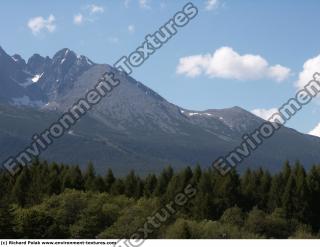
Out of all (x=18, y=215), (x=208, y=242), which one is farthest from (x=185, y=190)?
(x=208, y=242)

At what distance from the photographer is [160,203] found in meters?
67.1

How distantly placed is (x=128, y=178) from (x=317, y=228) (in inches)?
1063

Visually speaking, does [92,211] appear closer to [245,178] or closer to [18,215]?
[18,215]

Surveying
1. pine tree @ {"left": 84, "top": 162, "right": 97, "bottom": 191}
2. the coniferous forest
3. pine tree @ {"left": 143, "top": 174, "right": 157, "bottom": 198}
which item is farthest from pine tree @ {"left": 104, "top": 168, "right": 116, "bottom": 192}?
pine tree @ {"left": 143, "top": 174, "right": 157, "bottom": 198}

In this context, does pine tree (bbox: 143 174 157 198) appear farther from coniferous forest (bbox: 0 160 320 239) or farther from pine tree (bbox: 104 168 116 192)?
pine tree (bbox: 104 168 116 192)

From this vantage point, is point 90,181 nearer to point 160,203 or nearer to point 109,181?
point 109,181

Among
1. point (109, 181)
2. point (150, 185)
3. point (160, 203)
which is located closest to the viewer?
point (160, 203)

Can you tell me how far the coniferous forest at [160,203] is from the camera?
→ 54.3m

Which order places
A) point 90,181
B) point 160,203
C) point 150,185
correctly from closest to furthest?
point 160,203 → point 90,181 → point 150,185

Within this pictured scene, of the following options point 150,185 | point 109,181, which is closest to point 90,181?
point 109,181

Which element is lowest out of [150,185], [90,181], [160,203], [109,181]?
[160,203]

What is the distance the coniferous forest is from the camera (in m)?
54.3

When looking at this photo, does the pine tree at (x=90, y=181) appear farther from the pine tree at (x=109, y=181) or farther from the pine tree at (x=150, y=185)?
the pine tree at (x=150, y=185)

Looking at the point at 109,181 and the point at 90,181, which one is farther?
the point at 109,181
